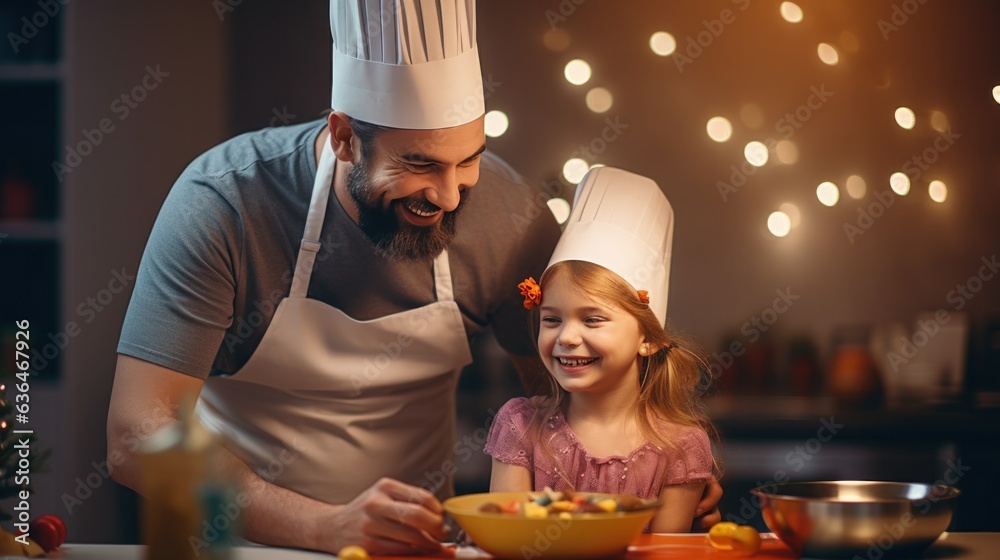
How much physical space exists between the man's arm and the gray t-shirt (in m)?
0.04

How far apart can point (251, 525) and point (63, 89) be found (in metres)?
1.92

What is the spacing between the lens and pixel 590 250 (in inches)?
65.9

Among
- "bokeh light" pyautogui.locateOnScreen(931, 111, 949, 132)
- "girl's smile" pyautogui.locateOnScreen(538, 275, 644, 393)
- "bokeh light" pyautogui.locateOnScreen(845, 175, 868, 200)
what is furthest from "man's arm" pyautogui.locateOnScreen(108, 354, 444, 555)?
"bokeh light" pyautogui.locateOnScreen(931, 111, 949, 132)

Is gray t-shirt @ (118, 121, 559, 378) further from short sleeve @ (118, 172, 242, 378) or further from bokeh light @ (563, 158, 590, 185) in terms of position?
bokeh light @ (563, 158, 590, 185)

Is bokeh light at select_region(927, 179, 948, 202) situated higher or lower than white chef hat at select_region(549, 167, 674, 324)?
higher

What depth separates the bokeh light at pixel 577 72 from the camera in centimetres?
353

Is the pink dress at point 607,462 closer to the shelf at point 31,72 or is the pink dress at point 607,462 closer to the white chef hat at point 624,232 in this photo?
the white chef hat at point 624,232

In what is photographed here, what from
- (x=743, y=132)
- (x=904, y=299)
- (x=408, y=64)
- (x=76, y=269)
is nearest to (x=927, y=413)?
(x=904, y=299)

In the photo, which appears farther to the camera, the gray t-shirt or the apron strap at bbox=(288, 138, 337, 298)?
the apron strap at bbox=(288, 138, 337, 298)

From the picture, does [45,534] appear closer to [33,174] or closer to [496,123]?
[33,174]

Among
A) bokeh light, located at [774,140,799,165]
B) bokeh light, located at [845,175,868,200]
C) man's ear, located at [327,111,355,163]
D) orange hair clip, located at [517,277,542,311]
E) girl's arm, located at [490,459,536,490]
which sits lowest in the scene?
girl's arm, located at [490,459,536,490]

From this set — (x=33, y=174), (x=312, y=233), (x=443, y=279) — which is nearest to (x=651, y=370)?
(x=443, y=279)

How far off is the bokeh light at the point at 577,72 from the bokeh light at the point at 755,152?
1.93 feet

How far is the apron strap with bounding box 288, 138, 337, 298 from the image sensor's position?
5.75 ft
